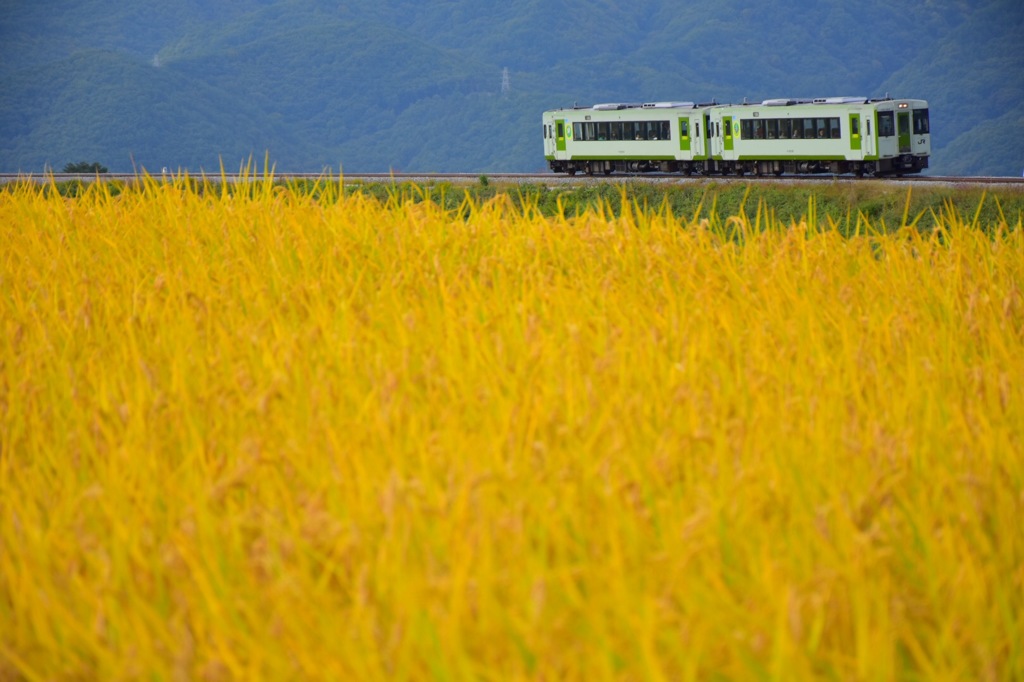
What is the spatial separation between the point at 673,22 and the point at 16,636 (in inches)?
7412

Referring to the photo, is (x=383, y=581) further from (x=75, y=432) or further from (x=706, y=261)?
(x=706, y=261)

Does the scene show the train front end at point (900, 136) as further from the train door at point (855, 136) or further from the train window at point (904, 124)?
the train door at point (855, 136)

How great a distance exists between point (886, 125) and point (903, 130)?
2.77ft

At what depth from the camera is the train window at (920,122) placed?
92.1 feet

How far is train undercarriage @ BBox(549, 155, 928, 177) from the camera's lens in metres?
27.6

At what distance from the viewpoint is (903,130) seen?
2761 cm

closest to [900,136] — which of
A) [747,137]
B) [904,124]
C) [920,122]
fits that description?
[904,124]

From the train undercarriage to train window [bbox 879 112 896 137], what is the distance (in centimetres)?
54

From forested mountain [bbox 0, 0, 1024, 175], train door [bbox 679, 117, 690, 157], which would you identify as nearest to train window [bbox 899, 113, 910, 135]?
train door [bbox 679, 117, 690, 157]

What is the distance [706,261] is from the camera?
688 cm

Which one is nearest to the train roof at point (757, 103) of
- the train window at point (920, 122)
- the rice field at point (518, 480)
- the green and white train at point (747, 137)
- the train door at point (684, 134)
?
the green and white train at point (747, 137)

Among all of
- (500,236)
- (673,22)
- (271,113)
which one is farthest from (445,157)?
(500,236)

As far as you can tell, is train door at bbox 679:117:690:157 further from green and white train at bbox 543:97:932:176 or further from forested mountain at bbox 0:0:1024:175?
forested mountain at bbox 0:0:1024:175

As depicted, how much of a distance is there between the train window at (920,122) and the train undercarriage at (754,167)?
22.1 inches
